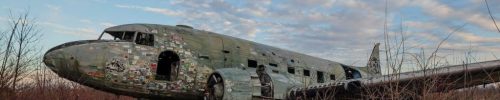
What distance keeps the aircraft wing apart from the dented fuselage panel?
3.12ft

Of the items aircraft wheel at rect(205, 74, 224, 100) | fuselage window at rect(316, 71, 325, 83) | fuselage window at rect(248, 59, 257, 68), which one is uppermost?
fuselage window at rect(248, 59, 257, 68)

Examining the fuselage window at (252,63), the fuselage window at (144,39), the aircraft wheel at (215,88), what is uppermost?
the fuselage window at (144,39)

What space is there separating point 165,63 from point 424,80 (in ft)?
22.6

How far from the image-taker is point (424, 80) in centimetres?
502

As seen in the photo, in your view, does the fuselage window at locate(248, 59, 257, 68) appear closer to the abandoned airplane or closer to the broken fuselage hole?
the abandoned airplane

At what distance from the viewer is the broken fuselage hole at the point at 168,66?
33.6 ft

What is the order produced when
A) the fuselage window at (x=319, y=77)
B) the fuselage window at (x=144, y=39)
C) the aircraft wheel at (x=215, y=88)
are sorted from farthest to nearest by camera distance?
the fuselage window at (x=319, y=77) < the fuselage window at (x=144, y=39) < the aircraft wheel at (x=215, y=88)

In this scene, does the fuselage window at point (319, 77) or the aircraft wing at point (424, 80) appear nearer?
the aircraft wing at point (424, 80)

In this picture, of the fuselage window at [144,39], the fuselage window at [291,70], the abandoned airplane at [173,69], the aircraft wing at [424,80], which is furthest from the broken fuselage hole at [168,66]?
the fuselage window at [291,70]

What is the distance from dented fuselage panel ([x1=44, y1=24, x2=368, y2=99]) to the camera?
9.25 meters

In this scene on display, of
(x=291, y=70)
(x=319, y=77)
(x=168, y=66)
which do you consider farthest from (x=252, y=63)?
(x=319, y=77)

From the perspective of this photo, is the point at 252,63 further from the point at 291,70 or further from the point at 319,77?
the point at 319,77

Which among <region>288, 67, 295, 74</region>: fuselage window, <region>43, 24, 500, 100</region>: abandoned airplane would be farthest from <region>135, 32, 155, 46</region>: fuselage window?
<region>288, 67, 295, 74</region>: fuselage window

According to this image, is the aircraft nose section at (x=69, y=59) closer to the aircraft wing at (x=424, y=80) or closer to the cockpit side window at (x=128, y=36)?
the cockpit side window at (x=128, y=36)
